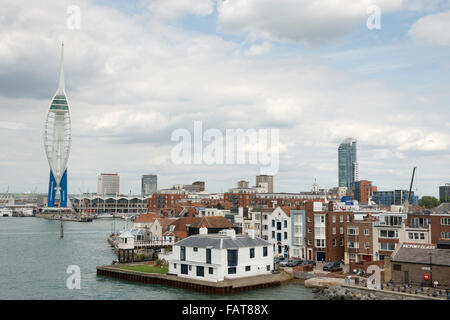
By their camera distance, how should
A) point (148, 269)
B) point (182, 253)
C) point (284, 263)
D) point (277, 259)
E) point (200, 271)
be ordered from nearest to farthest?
point (200, 271), point (182, 253), point (148, 269), point (284, 263), point (277, 259)

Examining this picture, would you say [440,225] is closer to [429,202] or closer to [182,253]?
[182,253]

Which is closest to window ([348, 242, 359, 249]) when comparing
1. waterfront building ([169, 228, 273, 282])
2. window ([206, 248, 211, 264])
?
waterfront building ([169, 228, 273, 282])

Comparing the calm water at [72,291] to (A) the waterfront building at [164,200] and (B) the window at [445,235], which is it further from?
(A) the waterfront building at [164,200]

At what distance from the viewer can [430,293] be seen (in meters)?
36.3

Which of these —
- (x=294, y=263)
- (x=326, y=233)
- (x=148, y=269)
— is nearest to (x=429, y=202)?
(x=326, y=233)

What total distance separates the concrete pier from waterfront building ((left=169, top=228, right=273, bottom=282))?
0.83 meters

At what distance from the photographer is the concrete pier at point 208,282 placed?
4262 cm

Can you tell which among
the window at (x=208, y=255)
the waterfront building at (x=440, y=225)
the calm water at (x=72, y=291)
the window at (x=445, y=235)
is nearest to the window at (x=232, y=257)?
the window at (x=208, y=255)

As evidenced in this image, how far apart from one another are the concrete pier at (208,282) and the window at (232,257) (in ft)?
5.15

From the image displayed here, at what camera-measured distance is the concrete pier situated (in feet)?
140

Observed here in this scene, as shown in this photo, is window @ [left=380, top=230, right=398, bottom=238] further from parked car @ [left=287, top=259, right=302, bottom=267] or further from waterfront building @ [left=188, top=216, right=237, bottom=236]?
waterfront building @ [left=188, top=216, right=237, bottom=236]

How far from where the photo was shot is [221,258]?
43.7 meters

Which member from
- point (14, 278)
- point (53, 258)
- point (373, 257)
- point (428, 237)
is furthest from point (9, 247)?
point (428, 237)

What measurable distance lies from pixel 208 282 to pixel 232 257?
3.17m
